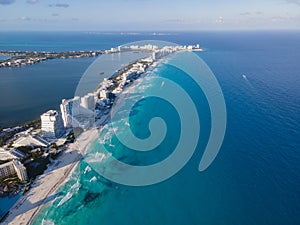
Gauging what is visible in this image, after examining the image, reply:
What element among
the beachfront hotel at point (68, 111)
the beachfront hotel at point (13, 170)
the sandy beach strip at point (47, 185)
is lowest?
the sandy beach strip at point (47, 185)

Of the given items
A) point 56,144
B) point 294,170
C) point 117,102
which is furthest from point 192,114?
point 56,144

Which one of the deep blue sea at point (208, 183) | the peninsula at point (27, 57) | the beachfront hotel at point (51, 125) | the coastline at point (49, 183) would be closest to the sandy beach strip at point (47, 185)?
the coastline at point (49, 183)

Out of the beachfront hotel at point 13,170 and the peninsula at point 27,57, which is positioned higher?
the peninsula at point 27,57

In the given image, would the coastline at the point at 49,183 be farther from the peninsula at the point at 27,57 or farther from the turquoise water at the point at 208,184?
the peninsula at the point at 27,57

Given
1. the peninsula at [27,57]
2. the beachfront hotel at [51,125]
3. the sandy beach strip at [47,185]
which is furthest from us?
the peninsula at [27,57]

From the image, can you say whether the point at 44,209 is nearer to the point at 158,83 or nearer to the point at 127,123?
the point at 127,123
